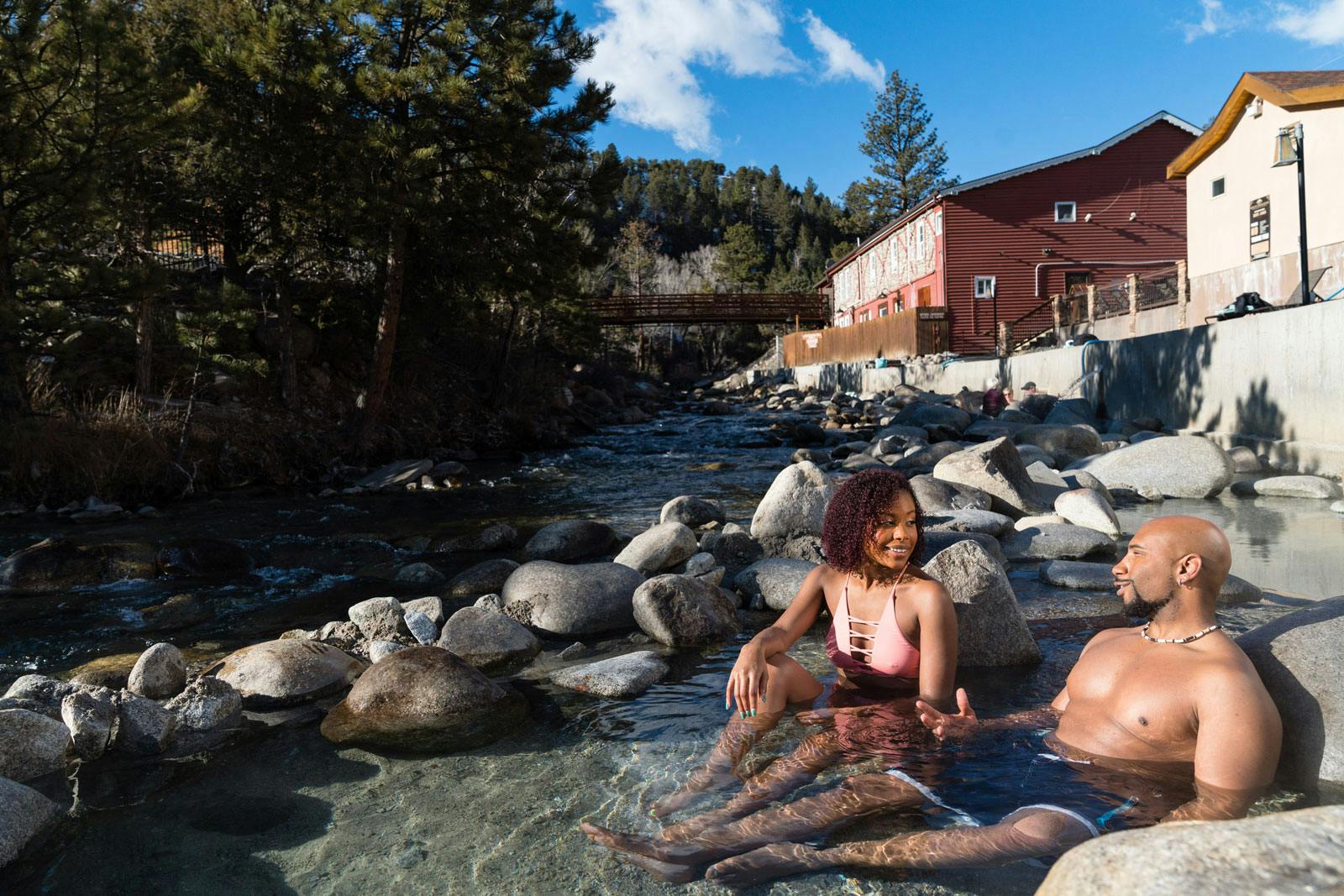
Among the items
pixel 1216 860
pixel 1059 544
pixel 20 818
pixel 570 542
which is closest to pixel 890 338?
pixel 1059 544

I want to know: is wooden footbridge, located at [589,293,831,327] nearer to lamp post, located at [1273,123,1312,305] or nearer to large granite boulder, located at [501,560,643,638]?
lamp post, located at [1273,123,1312,305]

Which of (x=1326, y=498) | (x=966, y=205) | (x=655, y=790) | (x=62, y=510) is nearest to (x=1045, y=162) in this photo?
(x=966, y=205)

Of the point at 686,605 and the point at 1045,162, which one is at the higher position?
the point at 1045,162

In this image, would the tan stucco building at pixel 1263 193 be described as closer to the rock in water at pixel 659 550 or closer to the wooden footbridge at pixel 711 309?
the rock in water at pixel 659 550

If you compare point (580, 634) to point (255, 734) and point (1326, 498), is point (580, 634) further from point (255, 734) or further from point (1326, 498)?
point (1326, 498)

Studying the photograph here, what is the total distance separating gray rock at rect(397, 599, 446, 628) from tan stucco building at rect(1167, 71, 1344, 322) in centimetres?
1917

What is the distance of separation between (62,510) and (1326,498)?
1382 centimetres

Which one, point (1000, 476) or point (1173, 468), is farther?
point (1173, 468)

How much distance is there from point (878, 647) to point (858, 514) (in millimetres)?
564

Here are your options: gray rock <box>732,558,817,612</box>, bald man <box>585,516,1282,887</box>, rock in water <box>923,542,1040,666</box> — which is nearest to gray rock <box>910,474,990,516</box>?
gray rock <box>732,558,817,612</box>

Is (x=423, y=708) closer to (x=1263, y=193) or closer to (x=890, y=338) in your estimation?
(x=1263, y=193)

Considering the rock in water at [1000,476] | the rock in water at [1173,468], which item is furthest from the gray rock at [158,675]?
the rock in water at [1173,468]

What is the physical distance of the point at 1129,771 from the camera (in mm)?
2990

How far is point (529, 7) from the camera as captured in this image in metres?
14.2
